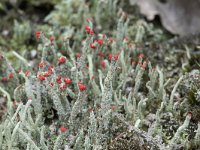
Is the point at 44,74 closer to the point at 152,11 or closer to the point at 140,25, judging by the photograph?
the point at 140,25

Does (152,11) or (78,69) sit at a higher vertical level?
(152,11)

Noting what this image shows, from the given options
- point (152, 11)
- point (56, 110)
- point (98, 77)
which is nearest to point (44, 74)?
point (56, 110)

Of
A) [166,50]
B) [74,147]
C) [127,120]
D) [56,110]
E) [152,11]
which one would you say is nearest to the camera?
[74,147]

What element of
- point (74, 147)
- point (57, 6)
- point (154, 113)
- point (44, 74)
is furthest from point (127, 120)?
point (57, 6)

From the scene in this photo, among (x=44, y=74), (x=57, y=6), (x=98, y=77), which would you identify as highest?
(x=57, y=6)

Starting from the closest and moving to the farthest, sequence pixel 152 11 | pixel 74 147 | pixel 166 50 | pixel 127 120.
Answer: pixel 74 147, pixel 127 120, pixel 166 50, pixel 152 11

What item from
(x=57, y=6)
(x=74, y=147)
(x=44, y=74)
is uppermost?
(x=57, y=6)

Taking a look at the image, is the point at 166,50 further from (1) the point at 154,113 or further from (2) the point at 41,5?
(2) the point at 41,5

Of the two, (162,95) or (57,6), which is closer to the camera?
(162,95)

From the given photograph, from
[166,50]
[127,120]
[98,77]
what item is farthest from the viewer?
[166,50]
